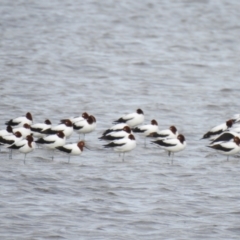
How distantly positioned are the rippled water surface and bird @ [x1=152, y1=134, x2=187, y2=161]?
27 centimetres

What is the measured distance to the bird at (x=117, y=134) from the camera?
17.9 m

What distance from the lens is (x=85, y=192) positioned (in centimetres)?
1534

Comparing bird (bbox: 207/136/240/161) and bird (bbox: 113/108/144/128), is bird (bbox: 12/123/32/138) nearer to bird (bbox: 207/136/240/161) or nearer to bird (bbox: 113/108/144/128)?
bird (bbox: 113/108/144/128)

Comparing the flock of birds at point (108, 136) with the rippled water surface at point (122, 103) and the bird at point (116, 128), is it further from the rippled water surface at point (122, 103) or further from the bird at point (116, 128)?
the rippled water surface at point (122, 103)

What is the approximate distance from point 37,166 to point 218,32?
21.3 metres

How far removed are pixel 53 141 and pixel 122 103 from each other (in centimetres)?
716

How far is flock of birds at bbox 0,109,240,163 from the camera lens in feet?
56.2

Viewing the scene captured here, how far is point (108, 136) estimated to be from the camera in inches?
716

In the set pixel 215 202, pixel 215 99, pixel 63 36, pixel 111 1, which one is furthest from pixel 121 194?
pixel 111 1

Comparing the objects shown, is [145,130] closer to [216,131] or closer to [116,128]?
[116,128]

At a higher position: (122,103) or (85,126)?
(122,103)

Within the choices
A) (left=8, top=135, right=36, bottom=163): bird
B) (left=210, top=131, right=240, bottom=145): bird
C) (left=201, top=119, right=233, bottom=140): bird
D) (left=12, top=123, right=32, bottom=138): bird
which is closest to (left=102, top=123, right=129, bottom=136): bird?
(left=12, top=123, right=32, bottom=138): bird

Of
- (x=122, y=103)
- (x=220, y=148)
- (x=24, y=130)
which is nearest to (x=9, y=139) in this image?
(x=24, y=130)

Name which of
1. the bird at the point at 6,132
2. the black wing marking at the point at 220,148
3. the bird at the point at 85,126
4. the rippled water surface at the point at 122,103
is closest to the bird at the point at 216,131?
the rippled water surface at the point at 122,103
